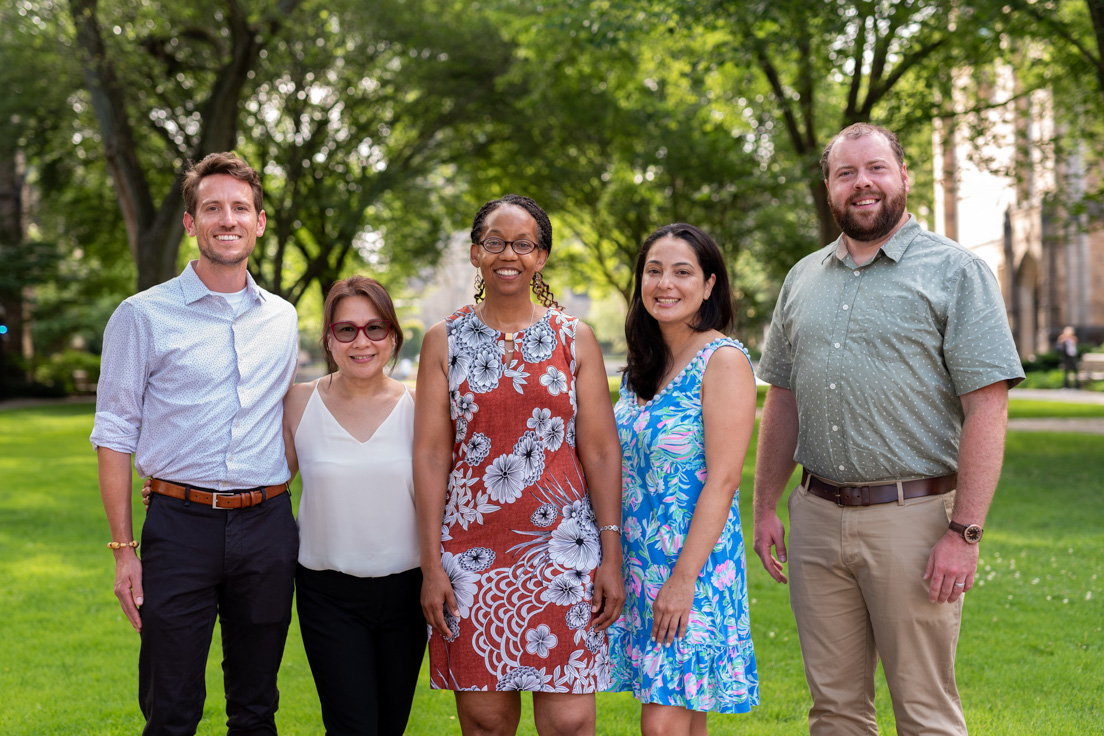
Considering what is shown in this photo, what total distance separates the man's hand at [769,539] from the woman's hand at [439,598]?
52.3 inches

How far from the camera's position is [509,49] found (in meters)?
22.1

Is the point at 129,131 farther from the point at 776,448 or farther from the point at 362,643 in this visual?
the point at 776,448

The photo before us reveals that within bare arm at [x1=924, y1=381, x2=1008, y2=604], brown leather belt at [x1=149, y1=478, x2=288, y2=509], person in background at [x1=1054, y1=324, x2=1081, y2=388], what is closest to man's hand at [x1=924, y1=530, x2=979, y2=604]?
bare arm at [x1=924, y1=381, x2=1008, y2=604]

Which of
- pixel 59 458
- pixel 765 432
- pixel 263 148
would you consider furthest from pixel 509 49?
pixel 765 432

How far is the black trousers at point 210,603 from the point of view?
333 centimetres

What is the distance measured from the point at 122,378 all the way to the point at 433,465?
114 centimetres

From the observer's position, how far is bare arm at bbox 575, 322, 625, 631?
328 centimetres

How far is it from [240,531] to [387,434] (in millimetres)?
621

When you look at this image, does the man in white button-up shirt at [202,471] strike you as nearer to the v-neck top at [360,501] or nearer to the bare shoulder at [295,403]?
the bare shoulder at [295,403]

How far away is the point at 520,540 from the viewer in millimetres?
3266

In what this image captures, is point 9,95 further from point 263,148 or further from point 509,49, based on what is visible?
point 509,49

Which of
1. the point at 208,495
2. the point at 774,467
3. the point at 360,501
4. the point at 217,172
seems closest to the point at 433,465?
the point at 360,501

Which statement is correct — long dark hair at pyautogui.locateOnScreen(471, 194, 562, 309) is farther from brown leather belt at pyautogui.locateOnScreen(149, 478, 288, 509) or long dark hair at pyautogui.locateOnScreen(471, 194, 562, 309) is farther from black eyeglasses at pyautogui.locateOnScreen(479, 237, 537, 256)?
brown leather belt at pyautogui.locateOnScreen(149, 478, 288, 509)

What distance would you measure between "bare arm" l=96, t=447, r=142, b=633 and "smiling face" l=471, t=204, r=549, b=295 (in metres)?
1.46
